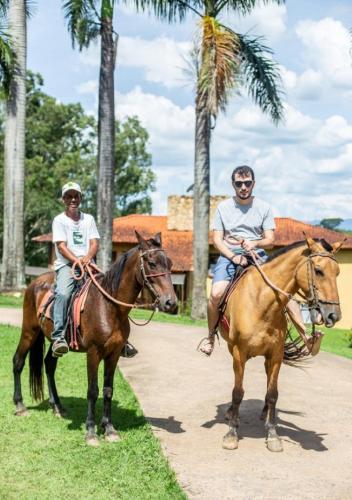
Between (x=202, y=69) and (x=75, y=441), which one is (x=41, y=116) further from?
(x=75, y=441)

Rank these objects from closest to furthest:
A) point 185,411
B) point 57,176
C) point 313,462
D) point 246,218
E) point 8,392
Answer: point 313,462 < point 246,218 < point 185,411 < point 8,392 < point 57,176

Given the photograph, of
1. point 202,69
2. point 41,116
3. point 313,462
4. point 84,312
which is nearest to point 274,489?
point 313,462

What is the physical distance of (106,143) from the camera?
19.8m

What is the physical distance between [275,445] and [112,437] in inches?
67.5

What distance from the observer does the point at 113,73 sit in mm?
19953

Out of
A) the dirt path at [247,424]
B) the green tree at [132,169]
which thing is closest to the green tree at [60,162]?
the green tree at [132,169]

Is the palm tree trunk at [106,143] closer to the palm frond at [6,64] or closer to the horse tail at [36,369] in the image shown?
the palm frond at [6,64]

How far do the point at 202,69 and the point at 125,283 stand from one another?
13.8 m

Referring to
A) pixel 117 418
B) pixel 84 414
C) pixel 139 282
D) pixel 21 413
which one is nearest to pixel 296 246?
pixel 139 282

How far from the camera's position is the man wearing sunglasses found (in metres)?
6.94

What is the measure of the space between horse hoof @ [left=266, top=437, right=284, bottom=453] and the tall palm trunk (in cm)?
1739

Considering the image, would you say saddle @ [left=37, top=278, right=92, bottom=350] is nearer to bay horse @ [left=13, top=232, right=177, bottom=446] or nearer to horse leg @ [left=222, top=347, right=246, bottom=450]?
bay horse @ [left=13, top=232, right=177, bottom=446]

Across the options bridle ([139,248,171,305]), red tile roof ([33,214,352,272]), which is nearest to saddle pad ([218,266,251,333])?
bridle ([139,248,171,305])

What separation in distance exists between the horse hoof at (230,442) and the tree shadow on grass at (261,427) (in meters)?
0.48
